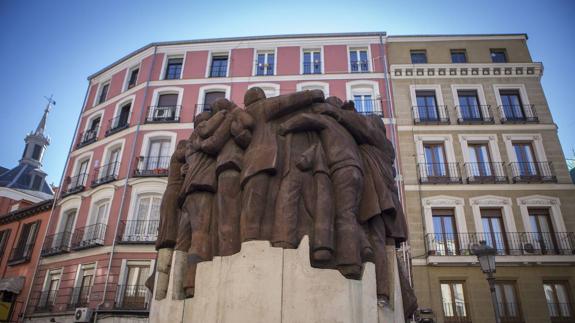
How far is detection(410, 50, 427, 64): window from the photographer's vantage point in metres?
22.7

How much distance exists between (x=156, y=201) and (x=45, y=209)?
29.4ft

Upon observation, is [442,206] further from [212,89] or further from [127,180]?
[127,180]

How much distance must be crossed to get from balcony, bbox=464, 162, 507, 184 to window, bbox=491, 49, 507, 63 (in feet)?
22.3

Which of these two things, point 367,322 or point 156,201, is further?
point 156,201

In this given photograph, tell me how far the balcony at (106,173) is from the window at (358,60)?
1448 centimetres

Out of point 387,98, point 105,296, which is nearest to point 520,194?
point 387,98

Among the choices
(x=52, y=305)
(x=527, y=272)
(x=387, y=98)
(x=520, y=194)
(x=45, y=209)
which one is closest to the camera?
(x=527, y=272)

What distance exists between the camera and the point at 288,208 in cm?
350

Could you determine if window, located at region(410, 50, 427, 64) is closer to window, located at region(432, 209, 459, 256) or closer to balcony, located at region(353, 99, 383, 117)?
balcony, located at region(353, 99, 383, 117)

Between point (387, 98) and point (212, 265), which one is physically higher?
point (387, 98)

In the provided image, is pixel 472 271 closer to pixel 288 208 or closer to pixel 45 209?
pixel 288 208

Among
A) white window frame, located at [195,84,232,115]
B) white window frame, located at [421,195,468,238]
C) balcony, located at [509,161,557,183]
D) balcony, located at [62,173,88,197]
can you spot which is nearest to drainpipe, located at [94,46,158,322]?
white window frame, located at [195,84,232,115]

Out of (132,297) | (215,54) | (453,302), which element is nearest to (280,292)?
(453,302)

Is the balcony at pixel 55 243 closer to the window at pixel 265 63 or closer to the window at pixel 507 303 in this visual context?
the window at pixel 265 63
